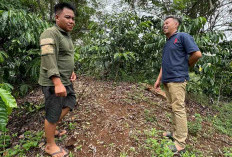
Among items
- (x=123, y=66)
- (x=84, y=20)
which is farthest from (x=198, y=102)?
(x=84, y=20)

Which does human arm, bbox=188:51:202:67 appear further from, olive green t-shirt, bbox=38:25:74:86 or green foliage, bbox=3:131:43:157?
green foliage, bbox=3:131:43:157

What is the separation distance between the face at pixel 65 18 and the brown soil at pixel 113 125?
133cm

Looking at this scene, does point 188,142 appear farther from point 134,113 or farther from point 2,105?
point 2,105

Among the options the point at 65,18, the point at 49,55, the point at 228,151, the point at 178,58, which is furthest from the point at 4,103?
the point at 228,151

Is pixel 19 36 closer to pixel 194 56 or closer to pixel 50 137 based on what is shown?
A: pixel 50 137

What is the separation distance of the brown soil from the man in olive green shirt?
369 mm

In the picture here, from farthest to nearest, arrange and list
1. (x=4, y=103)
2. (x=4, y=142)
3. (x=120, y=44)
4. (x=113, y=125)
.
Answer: (x=120, y=44), (x=113, y=125), (x=4, y=142), (x=4, y=103)

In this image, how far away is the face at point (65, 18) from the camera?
61.1 inches

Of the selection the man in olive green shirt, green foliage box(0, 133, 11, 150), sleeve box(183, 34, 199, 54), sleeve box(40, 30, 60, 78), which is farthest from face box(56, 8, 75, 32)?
green foliage box(0, 133, 11, 150)

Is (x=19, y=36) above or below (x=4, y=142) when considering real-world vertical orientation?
above

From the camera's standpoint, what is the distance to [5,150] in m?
1.85

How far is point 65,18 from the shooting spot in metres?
1.56

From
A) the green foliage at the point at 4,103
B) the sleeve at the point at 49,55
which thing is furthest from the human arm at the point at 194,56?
the green foliage at the point at 4,103

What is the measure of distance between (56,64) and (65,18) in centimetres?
47
